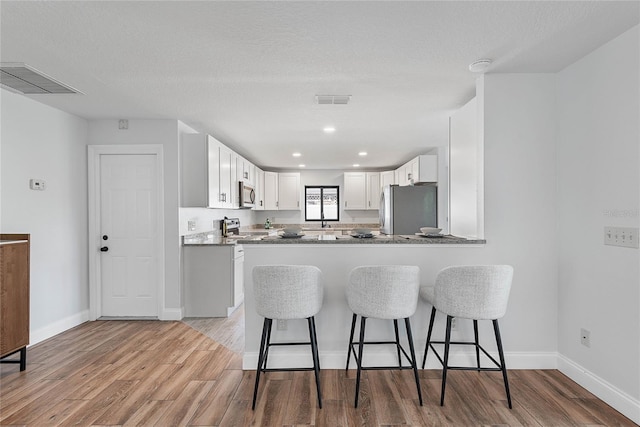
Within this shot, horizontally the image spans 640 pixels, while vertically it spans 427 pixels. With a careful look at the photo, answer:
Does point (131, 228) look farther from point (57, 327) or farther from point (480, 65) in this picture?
point (480, 65)

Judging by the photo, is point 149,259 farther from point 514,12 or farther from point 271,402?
point 514,12

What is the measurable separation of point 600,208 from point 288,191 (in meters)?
5.93

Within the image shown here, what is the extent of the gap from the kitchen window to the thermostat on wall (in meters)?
5.22

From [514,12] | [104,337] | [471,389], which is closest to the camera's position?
[514,12]

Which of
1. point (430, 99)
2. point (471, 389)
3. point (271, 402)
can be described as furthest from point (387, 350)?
point (430, 99)

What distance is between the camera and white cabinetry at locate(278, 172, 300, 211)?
7629 millimetres

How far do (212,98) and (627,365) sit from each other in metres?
3.68

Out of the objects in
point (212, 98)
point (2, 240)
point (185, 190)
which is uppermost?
point (212, 98)

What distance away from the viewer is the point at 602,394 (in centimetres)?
229

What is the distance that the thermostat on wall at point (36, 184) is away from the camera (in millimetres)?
3295

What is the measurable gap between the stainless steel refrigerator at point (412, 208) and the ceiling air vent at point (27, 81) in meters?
4.00

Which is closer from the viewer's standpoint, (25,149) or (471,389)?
(471,389)

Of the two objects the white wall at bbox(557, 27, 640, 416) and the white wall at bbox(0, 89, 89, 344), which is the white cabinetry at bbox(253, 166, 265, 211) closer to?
the white wall at bbox(0, 89, 89, 344)

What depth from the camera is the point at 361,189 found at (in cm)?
757
